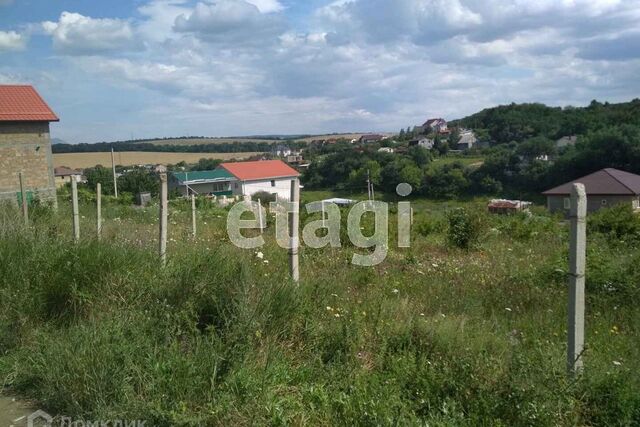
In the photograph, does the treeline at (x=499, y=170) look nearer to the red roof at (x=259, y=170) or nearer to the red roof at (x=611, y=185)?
the red roof at (x=259, y=170)

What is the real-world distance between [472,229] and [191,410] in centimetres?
886

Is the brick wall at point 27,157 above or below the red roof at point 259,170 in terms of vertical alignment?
above

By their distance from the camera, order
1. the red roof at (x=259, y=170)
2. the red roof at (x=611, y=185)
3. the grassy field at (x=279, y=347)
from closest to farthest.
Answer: the grassy field at (x=279, y=347) → the red roof at (x=611, y=185) → the red roof at (x=259, y=170)

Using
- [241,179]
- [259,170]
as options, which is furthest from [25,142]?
[259,170]

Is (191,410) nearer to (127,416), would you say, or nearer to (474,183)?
(127,416)

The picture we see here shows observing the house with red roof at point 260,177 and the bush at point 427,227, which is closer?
the bush at point 427,227

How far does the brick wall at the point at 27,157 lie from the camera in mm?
27859

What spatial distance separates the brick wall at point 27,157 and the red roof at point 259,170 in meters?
24.3

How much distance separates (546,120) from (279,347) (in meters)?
78.9

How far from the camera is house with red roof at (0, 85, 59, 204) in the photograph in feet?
91.7

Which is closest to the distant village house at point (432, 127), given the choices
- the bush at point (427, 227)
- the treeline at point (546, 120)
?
the treeline at point (546, 120)

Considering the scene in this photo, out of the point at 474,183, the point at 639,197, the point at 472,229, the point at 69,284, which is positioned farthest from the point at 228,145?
the point at 69,284

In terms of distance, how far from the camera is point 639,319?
15.6 ft

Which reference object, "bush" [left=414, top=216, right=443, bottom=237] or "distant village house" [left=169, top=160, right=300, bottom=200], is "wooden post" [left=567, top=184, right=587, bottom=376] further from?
"distant village house" [left=169, top=160, right=300, bottom=200]
